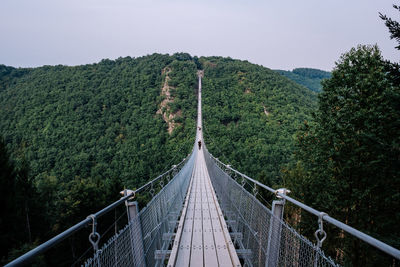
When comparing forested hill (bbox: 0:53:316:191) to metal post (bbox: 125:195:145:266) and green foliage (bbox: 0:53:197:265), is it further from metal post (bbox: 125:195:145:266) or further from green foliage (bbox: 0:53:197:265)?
metal post (bbox: 125:195:145:266)

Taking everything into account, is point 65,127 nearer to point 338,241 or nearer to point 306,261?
point 338,241

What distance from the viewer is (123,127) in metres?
46.4

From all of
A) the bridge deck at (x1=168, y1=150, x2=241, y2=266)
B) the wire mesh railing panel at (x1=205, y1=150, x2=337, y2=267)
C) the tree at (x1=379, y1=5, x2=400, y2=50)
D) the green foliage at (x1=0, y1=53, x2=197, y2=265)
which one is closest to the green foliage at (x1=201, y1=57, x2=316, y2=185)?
the green foliage at (x1=0, y1=53, x2=197, y2=265)

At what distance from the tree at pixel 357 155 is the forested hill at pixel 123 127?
13726 millimetres

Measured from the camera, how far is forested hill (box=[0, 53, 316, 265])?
21.4 meters

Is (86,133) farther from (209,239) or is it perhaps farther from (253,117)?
(209,239)

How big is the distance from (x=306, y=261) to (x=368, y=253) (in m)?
6.67

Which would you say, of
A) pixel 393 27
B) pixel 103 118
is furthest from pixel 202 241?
pixel 103 118

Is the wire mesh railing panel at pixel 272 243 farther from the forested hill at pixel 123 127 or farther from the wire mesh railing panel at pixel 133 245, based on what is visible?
the forested hill at pixel 123 127

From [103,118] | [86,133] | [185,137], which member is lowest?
[86,133]

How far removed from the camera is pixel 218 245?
3508 millimetres

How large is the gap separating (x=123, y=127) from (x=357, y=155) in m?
43.3

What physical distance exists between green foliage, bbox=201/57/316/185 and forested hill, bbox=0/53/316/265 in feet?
0.60

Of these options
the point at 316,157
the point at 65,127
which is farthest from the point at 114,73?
the point at 316,157
